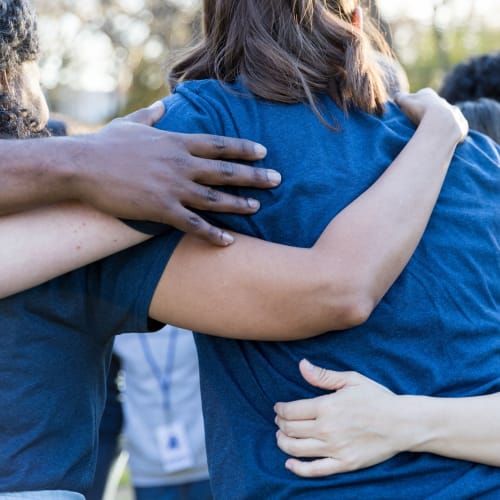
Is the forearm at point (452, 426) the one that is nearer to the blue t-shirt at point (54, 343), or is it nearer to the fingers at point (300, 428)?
the fingers at point (300, 428)

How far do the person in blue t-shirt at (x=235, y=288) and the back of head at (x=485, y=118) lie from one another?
43.5 inches

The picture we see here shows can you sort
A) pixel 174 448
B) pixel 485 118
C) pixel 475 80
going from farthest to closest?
pixel 174 448, pixel 475 80, pixel 485 118

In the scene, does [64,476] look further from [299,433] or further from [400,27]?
[400,27]

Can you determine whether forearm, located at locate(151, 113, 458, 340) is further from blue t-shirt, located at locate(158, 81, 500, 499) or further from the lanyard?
the lanyard

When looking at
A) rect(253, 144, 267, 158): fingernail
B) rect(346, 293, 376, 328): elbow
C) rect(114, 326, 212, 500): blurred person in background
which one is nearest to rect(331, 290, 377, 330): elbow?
rect(346, 293, 376, 328): elbow

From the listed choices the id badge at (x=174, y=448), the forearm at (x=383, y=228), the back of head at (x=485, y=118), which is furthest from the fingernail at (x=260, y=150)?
the id badge at (x=174, y=448)

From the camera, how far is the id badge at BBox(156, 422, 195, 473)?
4055mm

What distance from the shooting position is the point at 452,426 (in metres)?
1.74

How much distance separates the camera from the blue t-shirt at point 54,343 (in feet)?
5.64

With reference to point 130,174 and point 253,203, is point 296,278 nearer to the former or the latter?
point 253,203

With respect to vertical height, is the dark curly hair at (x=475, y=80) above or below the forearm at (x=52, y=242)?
above

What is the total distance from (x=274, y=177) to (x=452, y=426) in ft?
2.18

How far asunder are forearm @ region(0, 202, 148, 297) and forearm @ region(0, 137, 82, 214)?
0.04m

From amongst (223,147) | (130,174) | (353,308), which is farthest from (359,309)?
(130,174)
